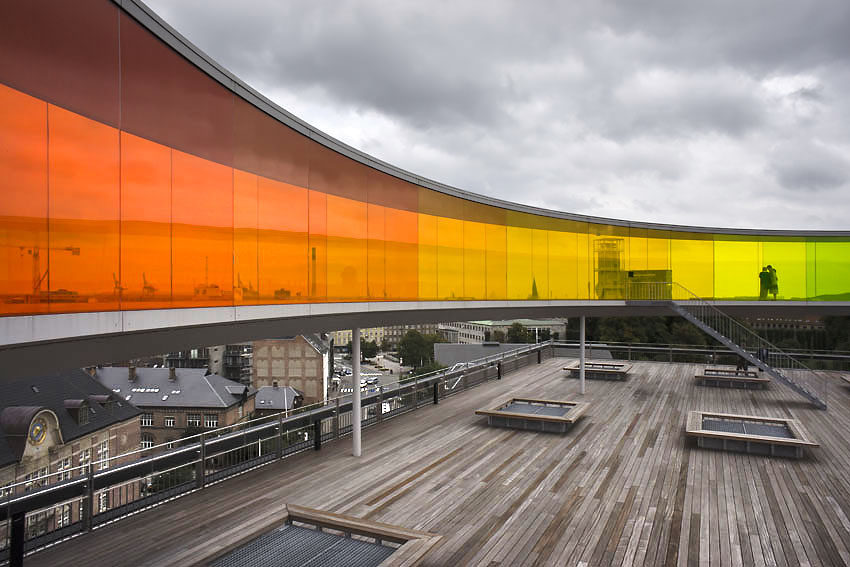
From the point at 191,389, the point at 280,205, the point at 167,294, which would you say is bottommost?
the point at 191,389

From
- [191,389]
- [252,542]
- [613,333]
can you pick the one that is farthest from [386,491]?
[191,389]

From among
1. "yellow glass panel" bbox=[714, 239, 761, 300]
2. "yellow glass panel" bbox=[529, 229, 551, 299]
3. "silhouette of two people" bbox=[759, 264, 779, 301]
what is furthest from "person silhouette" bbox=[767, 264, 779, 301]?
"yellow glass panel" bbox=[529, 229, 551, 299]

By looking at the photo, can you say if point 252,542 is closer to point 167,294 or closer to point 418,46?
point 167,294

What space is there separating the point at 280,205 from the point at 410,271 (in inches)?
183

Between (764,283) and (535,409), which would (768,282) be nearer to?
(764,283)

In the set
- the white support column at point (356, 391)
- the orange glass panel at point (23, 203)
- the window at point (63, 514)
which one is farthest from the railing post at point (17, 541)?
the white support column at point (356, 391)

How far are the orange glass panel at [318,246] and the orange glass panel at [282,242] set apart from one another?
0.68 feet

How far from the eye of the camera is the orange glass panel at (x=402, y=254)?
1167 cm

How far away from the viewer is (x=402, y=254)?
12.1 m

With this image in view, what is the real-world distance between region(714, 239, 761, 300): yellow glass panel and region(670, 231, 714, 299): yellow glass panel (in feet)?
1.00

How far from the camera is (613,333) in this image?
63375 mm

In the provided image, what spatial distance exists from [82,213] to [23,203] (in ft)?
1.95

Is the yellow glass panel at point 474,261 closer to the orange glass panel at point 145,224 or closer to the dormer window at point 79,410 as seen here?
the orange glass panel at point 145,224

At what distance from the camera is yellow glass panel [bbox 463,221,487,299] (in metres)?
14.3
